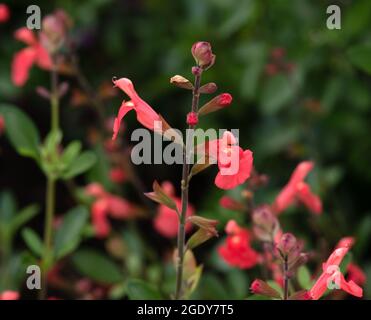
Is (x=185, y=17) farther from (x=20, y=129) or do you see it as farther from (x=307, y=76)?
(x=20, y=129)

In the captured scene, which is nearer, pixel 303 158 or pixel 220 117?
pixel 303 158

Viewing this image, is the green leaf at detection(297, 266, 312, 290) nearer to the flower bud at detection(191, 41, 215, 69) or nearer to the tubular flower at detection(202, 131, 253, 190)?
the tubular flower at detection(202, 131, 253, 190)

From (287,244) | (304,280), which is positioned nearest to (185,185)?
(287,244)

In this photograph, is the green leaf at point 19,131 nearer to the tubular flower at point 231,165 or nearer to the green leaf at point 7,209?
the green leaf at point 7,209

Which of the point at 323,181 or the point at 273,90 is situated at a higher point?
the point at 273,90

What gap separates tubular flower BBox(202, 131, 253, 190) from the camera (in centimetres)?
119

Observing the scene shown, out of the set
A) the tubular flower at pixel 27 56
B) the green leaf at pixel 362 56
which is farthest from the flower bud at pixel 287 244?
the tubular flower at pixel 27 56

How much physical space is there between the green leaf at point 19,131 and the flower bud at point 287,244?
0.74 m

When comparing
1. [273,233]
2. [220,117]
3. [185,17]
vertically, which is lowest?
[273,233]
